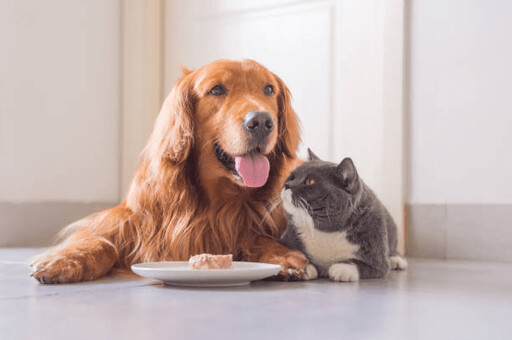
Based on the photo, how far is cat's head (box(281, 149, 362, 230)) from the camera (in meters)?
1.48

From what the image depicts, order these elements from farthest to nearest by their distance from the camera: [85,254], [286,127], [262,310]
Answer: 1. [286,127]
2. [85,254]
3. [262,310]

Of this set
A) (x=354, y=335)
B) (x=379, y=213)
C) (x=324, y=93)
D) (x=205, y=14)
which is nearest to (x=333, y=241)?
(x=379, y=213)

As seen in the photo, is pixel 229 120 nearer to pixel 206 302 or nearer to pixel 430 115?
pixel 206 302

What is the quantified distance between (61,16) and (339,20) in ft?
4.12

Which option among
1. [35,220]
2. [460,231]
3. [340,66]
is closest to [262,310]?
[460,231]

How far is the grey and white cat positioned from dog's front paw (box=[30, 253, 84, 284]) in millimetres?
525

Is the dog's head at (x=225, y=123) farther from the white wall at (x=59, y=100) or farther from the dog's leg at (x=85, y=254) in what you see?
the white wall at (x=59, y=100)

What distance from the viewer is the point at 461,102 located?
217cm

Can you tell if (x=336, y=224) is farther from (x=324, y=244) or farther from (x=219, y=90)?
(x=219, y=90)

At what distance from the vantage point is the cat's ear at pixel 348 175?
149 centimetres

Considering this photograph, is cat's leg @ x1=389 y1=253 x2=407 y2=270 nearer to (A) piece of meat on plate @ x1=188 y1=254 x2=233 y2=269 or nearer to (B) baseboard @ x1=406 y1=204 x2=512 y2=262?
(B) baseboard @ x1=406 y1=204 x2=512 y2=262

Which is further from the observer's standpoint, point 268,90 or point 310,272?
point 268,90

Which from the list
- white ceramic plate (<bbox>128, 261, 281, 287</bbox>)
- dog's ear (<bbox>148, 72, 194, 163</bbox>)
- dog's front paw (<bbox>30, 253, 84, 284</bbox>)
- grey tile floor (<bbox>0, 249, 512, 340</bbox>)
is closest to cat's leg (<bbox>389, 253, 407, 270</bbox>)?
grey tile floor (<bbox>0, 249, 512, 340</bbox>)

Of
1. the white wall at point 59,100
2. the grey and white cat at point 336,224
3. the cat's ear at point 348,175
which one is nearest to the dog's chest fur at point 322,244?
the grey and white cat at point 336,224
